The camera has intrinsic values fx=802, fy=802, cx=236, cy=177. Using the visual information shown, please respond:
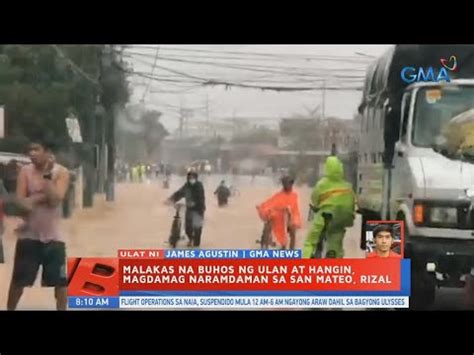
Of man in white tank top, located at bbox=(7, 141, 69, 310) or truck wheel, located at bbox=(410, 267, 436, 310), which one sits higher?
man in white tank top, located at bbox=(7, 141, 69, 310)

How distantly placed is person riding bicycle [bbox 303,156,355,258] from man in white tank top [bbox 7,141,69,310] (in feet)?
6.55

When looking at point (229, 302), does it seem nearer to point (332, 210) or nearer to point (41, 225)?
point (332, 210)

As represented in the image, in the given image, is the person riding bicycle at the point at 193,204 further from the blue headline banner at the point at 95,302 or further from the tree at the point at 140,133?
the blue headline banner at the point at 95,302

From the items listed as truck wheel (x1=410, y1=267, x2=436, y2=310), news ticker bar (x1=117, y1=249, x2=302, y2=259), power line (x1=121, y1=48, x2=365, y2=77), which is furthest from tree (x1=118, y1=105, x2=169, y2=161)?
truck wheel (x1=410, y1=267, x2=436, y2=310)

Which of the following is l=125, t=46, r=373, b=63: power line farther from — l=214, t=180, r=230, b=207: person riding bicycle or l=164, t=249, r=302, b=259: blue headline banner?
l=164, t=249, r=302, b=259: blue headline banner

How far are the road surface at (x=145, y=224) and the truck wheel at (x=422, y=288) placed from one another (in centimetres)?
12

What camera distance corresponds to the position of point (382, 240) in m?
6.49

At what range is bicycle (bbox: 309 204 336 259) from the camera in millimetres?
6512

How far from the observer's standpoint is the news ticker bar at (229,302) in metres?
6.49

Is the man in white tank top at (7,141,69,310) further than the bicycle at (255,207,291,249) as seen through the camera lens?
No

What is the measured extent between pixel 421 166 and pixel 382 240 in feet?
2.24
